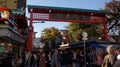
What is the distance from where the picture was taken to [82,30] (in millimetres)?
52562

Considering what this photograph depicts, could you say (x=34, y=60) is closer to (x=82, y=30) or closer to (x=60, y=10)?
(x=60, y=10)

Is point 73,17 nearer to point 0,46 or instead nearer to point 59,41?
point 59,41

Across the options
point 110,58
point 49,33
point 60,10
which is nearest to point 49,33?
point 49,33

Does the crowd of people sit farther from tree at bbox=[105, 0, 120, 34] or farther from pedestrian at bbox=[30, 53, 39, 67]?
tree at bbox=[105, 0, 120, 34]

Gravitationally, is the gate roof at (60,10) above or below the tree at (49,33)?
above

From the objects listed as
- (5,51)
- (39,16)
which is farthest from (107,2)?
(5,51)

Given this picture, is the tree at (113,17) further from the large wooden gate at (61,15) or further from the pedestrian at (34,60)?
the pedestrian at (34,60)

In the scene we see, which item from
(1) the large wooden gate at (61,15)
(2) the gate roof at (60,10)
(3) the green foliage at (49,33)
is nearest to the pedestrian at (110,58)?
(1) the large wooden gate at (61,15)

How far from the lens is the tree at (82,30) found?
49.6m

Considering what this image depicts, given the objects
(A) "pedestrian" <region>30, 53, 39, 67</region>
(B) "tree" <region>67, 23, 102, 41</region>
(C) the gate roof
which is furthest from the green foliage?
(A) "pedestrian" <region>30, 53, 39, 67</region>

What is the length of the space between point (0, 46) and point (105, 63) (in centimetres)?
765

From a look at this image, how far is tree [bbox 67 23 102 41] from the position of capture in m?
49.6

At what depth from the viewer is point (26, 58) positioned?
21125 millimetres

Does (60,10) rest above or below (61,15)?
above
